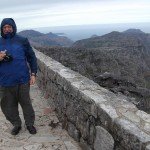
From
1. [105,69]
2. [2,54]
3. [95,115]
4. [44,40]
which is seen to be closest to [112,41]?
[105,69]

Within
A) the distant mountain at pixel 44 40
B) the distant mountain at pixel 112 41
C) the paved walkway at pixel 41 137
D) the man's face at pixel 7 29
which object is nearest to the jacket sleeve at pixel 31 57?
the man's face at pixel 7 29

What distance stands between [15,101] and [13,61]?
0.72 m

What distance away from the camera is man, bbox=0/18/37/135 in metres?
5.15

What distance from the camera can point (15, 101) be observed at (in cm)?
555

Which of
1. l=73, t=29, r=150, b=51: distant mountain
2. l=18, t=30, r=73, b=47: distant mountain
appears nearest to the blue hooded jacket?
l=73, t=29, r=150, b=51: distant mountain

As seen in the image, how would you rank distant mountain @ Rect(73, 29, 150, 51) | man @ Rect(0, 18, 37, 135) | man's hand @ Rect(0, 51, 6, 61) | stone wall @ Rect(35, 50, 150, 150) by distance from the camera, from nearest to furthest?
stone wall @ Rect(35, 50, 150, 150), man's hand @ Rect(0, 51, 6, 61), man @ Rect(0, 18, 37, 135), distant mountain @ Rect(73, 29, 150, 51)

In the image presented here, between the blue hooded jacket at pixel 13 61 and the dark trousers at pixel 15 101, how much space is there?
12 cm

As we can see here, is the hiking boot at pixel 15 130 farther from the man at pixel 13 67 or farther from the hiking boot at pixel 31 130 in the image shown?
the man at pixel 13 67

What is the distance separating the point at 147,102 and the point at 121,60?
→ 877 inches

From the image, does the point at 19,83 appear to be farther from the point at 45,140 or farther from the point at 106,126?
the point at 106,126

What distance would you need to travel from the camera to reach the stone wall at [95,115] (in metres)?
3.58

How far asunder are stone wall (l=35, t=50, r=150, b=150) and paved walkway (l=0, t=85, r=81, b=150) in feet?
0.43

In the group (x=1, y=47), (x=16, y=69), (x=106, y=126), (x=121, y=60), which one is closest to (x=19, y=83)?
(x=16, y=69)

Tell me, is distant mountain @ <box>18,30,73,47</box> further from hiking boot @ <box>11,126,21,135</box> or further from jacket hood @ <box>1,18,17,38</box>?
jacket hood @ <box>1,18,17,38</box>
